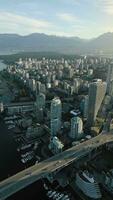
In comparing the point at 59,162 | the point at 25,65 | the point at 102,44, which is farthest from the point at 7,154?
the point at 102,44

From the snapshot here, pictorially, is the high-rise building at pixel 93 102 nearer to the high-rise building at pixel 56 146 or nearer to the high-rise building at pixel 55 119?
the high-rise building at pixel 55 119

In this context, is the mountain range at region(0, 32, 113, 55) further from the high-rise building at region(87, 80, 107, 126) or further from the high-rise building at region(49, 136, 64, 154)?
the high-rise building at region(49, 136, 64, 154)

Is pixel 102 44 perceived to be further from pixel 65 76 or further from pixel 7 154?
pixel 7 154

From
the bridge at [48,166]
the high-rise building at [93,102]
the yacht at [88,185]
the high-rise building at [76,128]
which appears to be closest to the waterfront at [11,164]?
the bridge at [48,166]

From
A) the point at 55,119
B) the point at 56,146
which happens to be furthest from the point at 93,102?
the point at 56,146

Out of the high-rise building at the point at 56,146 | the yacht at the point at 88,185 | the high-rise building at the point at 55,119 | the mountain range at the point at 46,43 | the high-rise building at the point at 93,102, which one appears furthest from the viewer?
the mountain range at the point at 46,43

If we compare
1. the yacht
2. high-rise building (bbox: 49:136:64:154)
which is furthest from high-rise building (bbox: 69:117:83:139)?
the yacht
